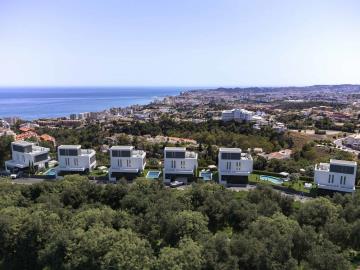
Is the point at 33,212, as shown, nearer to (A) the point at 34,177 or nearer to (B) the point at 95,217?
(B) the point at 95,217

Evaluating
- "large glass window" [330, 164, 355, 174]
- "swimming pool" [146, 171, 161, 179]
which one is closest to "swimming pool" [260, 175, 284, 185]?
"large glass window" [330, 164, 355, 174]

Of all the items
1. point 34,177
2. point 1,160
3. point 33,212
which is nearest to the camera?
point 33,212

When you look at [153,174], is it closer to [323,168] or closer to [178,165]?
[178,165]

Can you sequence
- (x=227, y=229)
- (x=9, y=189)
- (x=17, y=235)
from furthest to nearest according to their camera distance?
(x=9, y=189)
(x=227, y=229)
(x=17, y=235)

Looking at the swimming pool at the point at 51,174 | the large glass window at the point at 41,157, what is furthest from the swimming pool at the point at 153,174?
the large glass window at the point at 41,157

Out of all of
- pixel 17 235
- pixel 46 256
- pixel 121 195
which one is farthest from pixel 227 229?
pixel 17 235

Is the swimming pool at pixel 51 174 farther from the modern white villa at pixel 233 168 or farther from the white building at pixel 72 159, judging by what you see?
the modern white villa at pixel 233 168

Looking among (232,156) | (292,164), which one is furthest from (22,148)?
(292,164)
